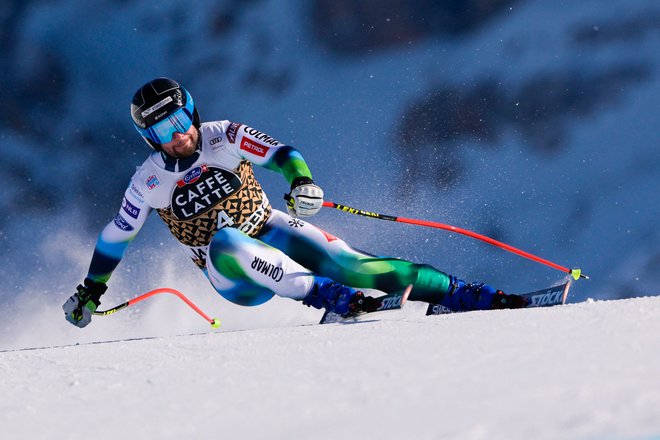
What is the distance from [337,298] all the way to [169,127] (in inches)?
46.1

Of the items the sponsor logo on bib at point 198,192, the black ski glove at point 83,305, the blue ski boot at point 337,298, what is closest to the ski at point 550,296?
the blue ski boot at point 337,298

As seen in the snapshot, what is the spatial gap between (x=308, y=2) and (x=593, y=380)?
577 centimetres

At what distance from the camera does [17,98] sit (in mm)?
6750

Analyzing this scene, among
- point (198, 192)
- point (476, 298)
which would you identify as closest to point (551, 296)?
point (476, 298)

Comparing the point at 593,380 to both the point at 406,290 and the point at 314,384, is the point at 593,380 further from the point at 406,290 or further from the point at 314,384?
the point at 406,290

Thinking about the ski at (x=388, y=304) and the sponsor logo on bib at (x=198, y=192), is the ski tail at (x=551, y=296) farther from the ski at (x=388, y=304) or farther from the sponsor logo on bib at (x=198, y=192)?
the sponsor logo on bib at (x=198, y=192)

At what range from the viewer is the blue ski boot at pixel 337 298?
3.90m

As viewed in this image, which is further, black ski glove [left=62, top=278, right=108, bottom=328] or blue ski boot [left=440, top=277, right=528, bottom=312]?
black ski glove [left=62, top=278, right=108, bottom=328]

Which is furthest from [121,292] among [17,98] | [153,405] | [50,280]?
[153,405]

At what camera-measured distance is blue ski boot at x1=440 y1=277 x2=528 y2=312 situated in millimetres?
4047

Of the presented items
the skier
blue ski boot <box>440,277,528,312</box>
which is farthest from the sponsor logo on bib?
blue ski boot <box>440,277,528,312</box>

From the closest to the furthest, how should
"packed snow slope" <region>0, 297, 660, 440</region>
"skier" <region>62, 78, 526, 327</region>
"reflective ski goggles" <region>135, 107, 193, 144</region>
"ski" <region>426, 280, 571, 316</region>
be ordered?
"packed snow slope" <region>0, 297, 660, 440</region>
"ski" <region>426, 280, 571, 316</region>
"skier" <region>62, 78, 526, 327</region>
"reflective ski goggles" <region>135, 107, 193, 144</region>

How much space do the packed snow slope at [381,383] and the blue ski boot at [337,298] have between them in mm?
634

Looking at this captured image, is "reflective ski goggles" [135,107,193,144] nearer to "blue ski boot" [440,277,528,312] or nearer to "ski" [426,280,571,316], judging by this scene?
"blue ski boot" [440,277,528,312]
